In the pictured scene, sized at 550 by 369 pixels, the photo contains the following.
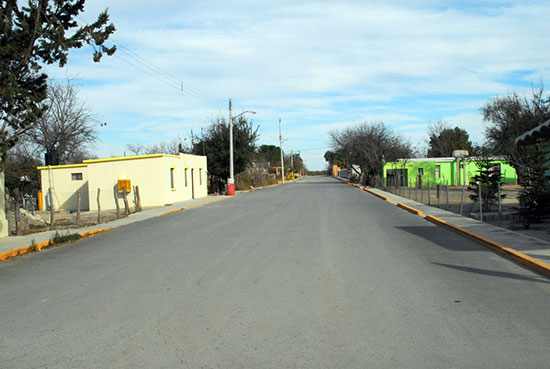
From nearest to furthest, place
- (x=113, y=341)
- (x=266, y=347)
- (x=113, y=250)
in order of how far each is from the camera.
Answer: (x=266, y=347) → (x=113, y=341) → (x=113, y=250)

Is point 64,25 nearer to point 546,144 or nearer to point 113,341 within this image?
point 113,341

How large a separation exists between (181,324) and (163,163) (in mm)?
26140

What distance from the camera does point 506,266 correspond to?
876 cm

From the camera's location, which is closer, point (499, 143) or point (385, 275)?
point (385, 275)

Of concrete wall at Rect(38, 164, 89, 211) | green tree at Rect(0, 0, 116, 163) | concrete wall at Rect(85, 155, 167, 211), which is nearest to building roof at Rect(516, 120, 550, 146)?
green tree at Rect(0, 0, 116, 163)

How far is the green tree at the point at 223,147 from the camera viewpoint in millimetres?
45938

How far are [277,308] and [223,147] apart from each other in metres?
39.9

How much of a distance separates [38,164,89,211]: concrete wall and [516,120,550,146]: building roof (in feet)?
95.2

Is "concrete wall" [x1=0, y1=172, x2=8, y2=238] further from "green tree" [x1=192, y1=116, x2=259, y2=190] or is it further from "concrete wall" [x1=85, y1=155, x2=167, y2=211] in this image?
"green tree" [x1=192, y1=116, x2=259, y2=190]

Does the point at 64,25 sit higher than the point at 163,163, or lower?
higher

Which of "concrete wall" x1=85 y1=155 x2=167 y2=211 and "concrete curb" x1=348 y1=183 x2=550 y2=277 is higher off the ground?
"concrete wall" x1=85 y1=155 x2=167 y2=211

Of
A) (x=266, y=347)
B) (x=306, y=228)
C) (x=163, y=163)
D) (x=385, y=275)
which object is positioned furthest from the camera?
(x=163, y=163)

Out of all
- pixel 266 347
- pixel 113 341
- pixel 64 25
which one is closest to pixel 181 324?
pixel 113 341

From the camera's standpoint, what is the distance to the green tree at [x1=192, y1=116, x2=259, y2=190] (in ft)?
151
